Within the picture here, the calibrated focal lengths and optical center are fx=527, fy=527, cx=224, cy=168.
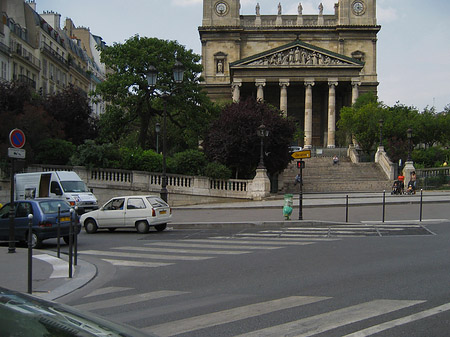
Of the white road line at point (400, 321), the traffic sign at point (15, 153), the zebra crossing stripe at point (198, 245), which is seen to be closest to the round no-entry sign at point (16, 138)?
the traffic sign at point (15, 153)

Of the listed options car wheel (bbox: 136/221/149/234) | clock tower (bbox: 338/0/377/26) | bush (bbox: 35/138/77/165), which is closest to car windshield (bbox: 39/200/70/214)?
car wheel (bbox: 136/221/149/234)

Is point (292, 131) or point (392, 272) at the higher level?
point (292, 131)

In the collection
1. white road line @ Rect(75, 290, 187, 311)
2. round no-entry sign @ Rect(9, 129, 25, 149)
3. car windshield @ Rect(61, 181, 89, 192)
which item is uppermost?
round no-entry sign @ Rect(9, 129, 25, 149)

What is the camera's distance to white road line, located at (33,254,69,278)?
1033 centimetres

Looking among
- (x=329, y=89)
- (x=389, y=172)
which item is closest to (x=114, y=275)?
(x=389, y=172)

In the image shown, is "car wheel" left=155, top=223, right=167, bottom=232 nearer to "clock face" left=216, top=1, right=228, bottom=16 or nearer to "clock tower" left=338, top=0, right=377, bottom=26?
"clock face" left=216, top=1, right=228, bottom=16

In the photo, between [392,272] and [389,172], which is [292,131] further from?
[392,272]

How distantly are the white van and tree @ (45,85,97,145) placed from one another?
48.2ft

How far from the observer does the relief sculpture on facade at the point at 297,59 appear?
218 ft

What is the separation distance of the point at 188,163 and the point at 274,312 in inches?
1116

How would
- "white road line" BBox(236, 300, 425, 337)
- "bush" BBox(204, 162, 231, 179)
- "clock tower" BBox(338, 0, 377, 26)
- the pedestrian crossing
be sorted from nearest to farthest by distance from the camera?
"white road line" BBox(236, 300, 425, 337)
the pedestrian crossing
"bush" BBox(204, 162, 231, 179)
"clock tower" BBox(338, 0, 377, 26)

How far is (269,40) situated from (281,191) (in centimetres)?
4605

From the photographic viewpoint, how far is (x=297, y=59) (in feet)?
218

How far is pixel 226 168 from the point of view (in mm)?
34500
